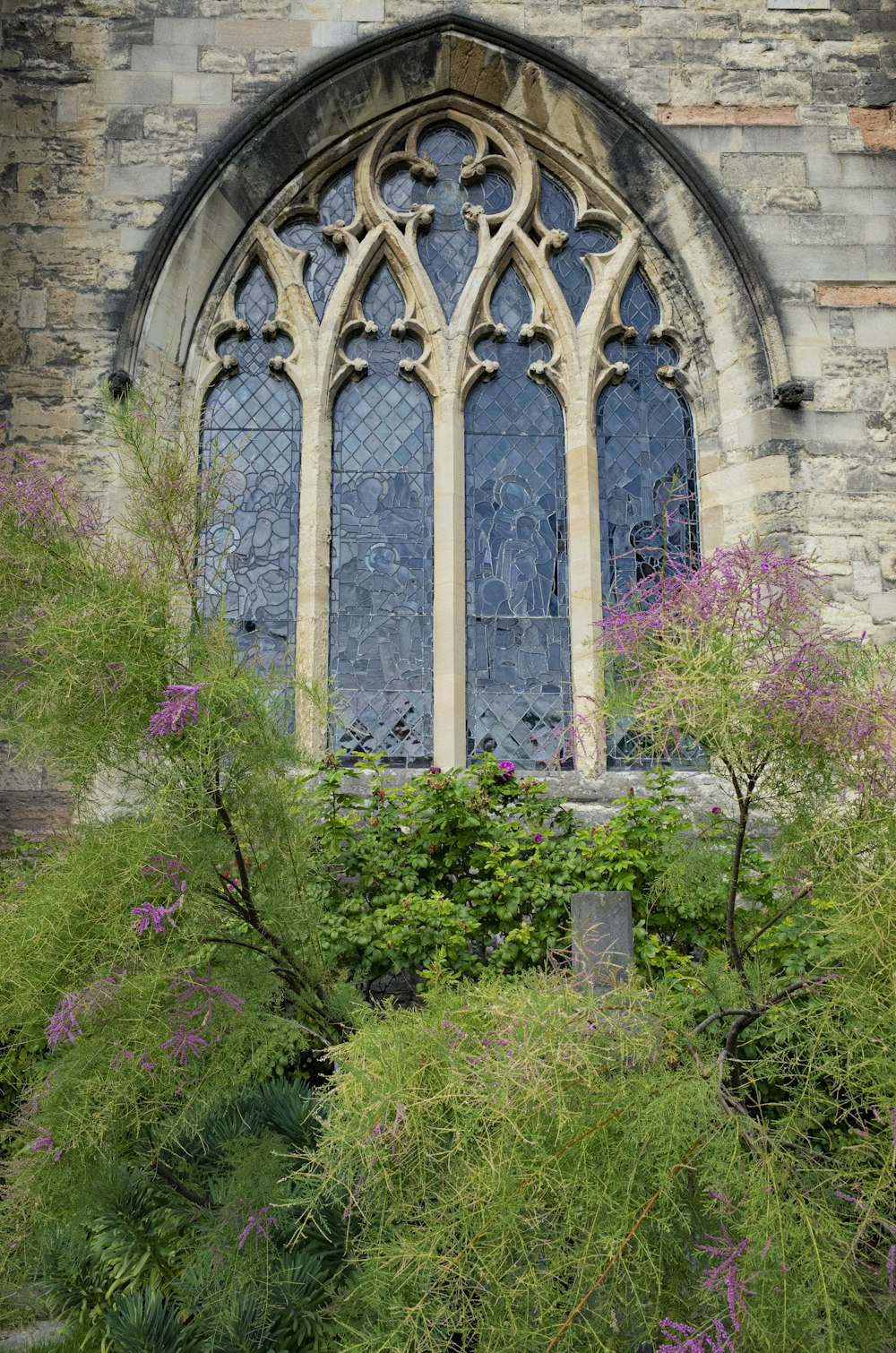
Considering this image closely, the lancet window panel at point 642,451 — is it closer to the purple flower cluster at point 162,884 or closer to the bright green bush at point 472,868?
the bright green bush at point 472,868

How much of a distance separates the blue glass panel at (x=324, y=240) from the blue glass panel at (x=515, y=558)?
990 millimetres

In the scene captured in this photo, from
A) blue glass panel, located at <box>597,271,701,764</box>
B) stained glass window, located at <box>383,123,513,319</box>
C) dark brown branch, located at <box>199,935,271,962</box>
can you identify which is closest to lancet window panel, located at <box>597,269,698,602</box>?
blue glass panel, located at <box>597,271,701,764</box>

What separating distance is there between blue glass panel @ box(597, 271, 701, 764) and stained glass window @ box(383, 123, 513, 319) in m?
0.97

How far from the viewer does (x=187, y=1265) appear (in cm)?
298

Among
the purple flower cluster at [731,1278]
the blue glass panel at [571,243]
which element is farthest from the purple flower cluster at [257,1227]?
the blue glass panel at [571,243]

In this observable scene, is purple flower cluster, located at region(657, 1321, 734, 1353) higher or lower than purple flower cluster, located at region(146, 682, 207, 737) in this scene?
lower

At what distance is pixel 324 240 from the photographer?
7.16m

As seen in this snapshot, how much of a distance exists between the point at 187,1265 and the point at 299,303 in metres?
5.35

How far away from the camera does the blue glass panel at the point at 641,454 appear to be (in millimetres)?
6820

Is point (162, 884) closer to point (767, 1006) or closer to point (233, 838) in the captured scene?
point (233, 838)

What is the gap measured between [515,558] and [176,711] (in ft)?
13.9

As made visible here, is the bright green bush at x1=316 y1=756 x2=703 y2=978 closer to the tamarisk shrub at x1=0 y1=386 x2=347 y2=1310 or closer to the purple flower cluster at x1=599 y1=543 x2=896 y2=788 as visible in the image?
the tamarisk shrub at x1=0 y1=386 x2=347 y2=1310

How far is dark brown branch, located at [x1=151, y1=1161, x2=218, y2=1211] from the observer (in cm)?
311

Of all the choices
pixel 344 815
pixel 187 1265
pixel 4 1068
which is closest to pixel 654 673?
pixel 187 1265
